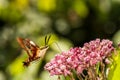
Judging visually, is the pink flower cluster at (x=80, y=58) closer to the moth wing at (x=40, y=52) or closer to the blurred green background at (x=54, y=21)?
the moth wing at (x=40, y=52)

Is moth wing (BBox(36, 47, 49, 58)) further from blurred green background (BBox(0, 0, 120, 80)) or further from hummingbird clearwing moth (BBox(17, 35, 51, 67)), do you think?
blurred green background (BBox(0, 0, 120, 80))

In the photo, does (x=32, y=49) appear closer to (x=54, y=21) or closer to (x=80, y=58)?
(x=80, y=58)

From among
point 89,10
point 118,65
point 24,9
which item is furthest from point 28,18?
point 118,65

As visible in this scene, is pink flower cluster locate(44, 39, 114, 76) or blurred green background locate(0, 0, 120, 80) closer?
pink flower cluster locate(44, 39, 114, 76)

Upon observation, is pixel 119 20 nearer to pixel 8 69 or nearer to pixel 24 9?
pixel 24 9

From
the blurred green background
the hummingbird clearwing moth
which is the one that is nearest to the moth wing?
the hummingbird clearwing moth
